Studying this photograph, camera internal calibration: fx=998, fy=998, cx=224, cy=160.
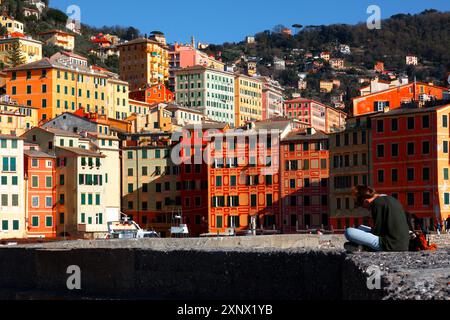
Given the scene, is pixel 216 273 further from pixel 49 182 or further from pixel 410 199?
pixel 49 182

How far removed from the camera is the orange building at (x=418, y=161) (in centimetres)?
7456

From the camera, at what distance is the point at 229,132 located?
324 feet

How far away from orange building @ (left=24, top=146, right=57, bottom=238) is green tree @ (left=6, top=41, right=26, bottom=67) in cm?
6863

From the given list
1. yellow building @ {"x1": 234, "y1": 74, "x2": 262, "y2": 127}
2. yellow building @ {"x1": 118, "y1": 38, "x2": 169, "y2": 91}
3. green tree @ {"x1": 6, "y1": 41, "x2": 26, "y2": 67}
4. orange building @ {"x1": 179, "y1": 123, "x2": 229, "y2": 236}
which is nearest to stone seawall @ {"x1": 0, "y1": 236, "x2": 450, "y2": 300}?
orange building @ {"x1": 179, "y1": 123, "x2": 229, "y2": 236}

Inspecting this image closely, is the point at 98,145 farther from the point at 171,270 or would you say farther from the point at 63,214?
the point at 171,270

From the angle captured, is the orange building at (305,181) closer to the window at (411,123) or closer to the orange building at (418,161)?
the orange building at (418,161)

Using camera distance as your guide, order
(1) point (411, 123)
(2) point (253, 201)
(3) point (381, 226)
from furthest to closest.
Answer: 1. (2) point (253, 201)
2. (1) point (411, 123)
3. (3) point (381, 226)

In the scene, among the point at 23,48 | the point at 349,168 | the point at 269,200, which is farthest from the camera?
the point at 23,48

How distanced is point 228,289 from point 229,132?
3040 inches

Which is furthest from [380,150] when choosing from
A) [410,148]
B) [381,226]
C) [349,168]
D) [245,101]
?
[245,101]

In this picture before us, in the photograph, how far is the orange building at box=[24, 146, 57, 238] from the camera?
295 ft

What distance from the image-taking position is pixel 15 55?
159125mm

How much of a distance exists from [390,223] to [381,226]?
0.74 ft
